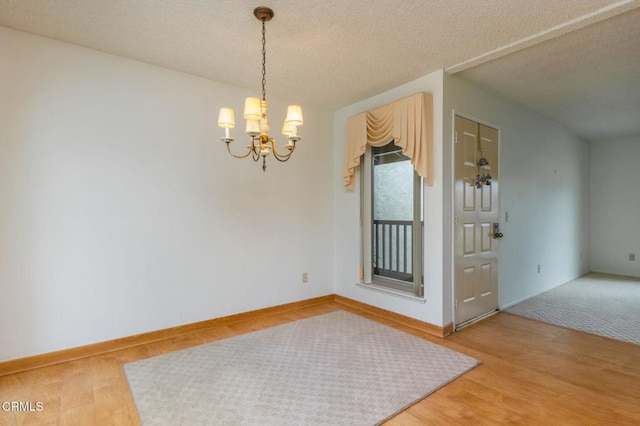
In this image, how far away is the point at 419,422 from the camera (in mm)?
1842

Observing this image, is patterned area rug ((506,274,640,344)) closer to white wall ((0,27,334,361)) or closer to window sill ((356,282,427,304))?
window sill ((356,282,427,304))

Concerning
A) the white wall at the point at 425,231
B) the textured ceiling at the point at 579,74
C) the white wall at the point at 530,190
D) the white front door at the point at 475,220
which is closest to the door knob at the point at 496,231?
Result: the white front door at the point at 475,220

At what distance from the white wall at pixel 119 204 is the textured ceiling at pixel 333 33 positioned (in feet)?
1.03

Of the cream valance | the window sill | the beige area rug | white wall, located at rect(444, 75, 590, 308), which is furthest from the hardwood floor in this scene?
the cream valance

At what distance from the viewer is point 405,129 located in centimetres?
→ 330

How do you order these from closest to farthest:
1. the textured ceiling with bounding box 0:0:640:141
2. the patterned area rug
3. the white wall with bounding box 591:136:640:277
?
the textured ceiling with bounding box 0:0:640:141 < the patterned area rug < the white wall with bounding box 591:136:640:277

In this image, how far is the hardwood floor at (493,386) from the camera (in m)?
1.89

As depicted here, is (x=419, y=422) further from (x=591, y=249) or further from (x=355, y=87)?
(x=591, y=249)

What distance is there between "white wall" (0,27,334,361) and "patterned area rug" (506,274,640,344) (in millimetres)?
3152

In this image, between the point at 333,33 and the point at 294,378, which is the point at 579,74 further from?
the point at 294,378

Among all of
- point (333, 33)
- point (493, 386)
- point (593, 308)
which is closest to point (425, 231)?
point (493, 386)

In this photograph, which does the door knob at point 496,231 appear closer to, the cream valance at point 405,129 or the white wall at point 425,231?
the white wall at point 425,231

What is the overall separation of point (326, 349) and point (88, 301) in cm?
210

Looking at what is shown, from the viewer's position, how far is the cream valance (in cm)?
318
